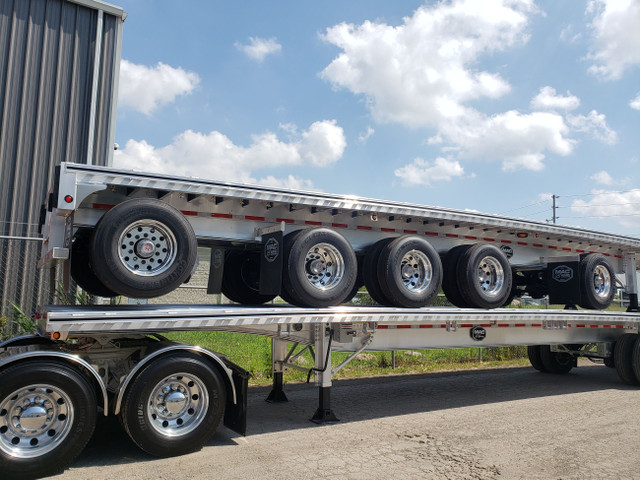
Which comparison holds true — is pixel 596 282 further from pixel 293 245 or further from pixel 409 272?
pixel 293 245

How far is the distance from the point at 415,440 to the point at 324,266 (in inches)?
85.6

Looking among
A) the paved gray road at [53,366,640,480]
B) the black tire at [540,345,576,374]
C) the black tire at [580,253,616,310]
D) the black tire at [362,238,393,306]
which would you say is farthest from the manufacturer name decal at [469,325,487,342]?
the black tire at [540,345,576,374]

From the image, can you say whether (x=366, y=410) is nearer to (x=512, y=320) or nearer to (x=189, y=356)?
(x=512, y=320)

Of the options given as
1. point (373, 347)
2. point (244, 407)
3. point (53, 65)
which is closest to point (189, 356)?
point (244, 407)

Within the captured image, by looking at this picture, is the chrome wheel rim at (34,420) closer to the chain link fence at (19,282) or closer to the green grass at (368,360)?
the green grass at (368,360)

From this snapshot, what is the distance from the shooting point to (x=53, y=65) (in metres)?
10.1

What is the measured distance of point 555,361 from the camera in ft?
35.4

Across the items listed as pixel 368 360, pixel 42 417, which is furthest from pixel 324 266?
pixel 368 360

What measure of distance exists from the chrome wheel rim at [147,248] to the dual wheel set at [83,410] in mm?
912

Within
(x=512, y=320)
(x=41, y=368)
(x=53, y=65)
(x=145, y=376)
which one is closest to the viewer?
(x=41, y=368)

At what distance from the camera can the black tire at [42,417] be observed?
4418mm

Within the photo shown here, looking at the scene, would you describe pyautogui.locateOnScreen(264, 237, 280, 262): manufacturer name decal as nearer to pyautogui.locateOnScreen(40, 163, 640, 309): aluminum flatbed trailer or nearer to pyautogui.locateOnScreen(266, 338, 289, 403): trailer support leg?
pyautogui.locateOnScreen(40, 163, 640, 309): aluminum flatbed trailer

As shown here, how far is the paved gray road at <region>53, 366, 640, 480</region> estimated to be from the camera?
4820mm

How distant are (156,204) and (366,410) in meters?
3.87
